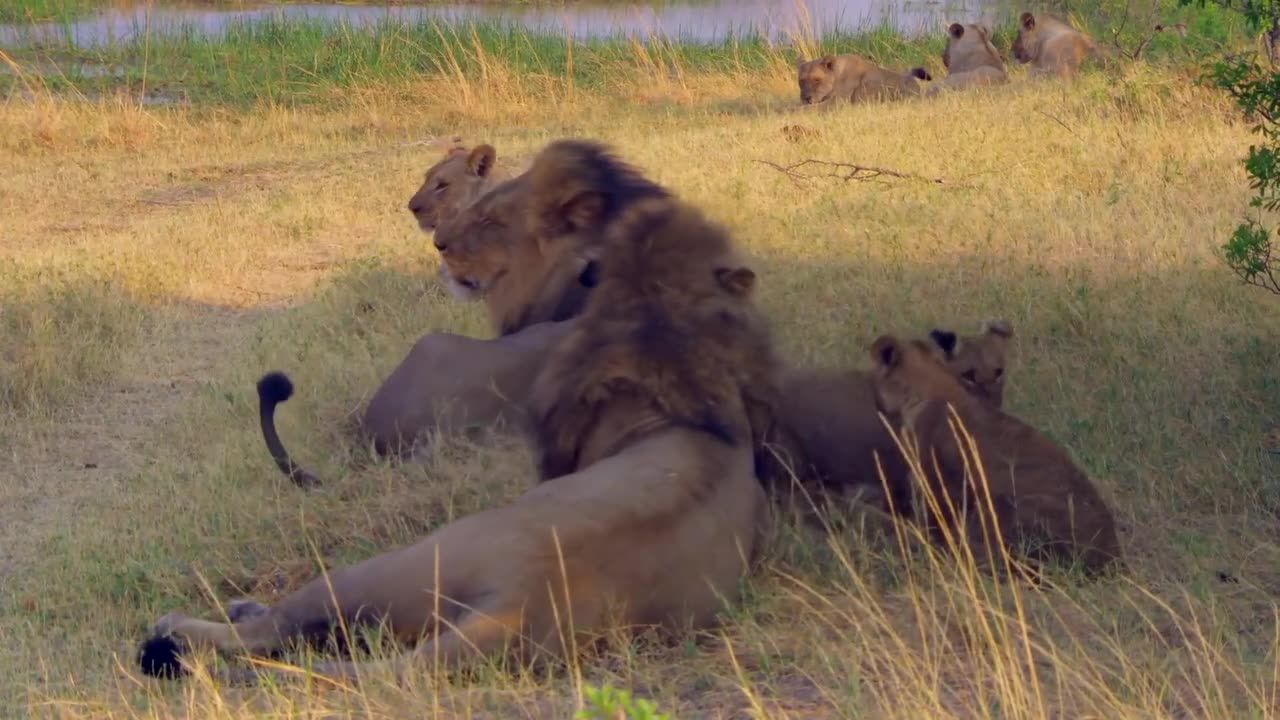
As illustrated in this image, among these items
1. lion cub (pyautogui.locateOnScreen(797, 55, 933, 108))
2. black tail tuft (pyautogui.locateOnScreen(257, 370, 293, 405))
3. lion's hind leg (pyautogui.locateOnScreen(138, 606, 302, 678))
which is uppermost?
black tail tuft (pyautogui.locateOnScreen(257, 370, 293, 405))

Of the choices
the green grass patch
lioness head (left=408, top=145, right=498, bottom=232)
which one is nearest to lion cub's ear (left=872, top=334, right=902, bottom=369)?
lioness head (left=408, top=145, right=498, bottom=232)

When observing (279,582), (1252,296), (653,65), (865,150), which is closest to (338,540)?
(279,582)

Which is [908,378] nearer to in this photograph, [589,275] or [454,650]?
[589,275]

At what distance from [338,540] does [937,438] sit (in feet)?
5.86

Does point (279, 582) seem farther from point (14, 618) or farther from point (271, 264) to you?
point (271, 264)

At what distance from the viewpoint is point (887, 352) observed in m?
4.86

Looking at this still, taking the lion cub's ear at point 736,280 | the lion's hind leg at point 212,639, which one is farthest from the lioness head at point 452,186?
the lion's hind leg at point 212,639

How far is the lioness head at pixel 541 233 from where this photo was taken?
5355mm

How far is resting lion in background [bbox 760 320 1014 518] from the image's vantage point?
4.73 meters

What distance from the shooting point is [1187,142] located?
9.19 m

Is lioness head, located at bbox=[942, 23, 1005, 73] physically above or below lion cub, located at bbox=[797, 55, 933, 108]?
above

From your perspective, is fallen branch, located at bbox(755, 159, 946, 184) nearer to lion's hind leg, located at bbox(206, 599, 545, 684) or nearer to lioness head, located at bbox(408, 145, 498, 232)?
lioness head, located at bbox(408, 145, 498, 232)

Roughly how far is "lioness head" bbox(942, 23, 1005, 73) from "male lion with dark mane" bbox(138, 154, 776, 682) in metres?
10.9

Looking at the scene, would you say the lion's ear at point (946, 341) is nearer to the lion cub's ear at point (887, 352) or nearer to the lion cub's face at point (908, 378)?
the lion cub's face at point (908, 378)
